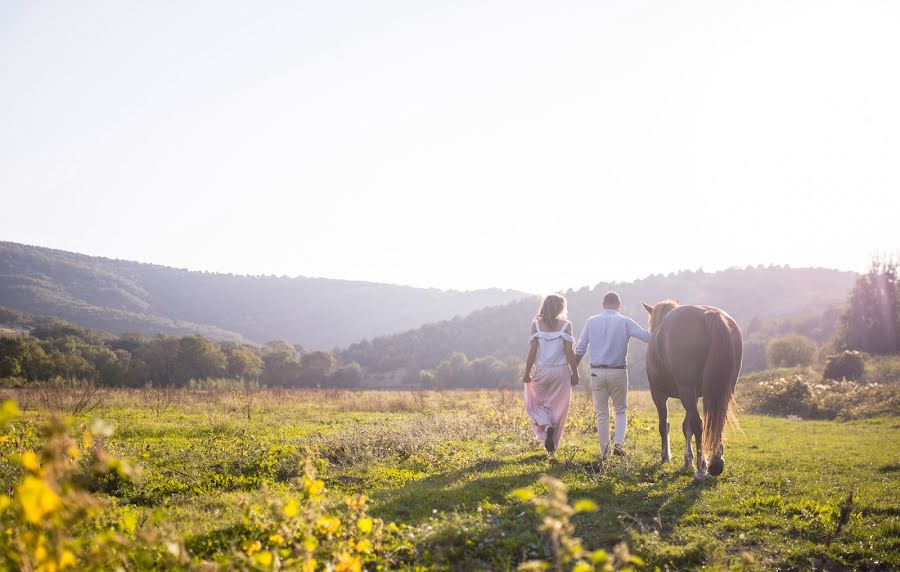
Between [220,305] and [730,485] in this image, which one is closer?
[730,485]

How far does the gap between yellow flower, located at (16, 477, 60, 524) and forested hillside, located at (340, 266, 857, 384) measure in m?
66.7

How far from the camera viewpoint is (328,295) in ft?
529

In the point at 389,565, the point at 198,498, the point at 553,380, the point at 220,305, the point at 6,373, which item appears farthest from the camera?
the point at 220,305

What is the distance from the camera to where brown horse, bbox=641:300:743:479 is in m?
7.06

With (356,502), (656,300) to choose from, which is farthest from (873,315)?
(656,300)

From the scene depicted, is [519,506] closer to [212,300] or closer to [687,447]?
[687,447]

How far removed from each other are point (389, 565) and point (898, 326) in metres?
41.5

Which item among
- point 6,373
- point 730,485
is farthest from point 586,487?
point 6,373

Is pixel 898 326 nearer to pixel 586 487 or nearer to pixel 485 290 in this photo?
pixel 586 487

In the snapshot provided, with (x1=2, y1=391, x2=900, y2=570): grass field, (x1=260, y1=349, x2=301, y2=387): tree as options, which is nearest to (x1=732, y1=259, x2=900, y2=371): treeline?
(x1=2, y1=391, x2=900, y2=570): grass field

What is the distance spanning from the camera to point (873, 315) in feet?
115

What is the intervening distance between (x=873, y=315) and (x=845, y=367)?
1557 cm

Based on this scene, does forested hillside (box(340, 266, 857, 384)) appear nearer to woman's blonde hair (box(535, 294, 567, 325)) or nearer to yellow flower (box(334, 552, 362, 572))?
woman's blonde hair (box(535, 294, 567, 325))

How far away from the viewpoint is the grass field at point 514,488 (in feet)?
15.4
